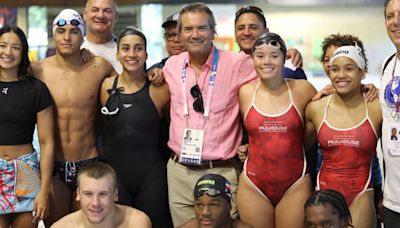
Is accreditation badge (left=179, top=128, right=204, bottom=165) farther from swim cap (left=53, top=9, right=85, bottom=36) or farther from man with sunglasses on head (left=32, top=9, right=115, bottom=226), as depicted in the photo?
swim cap (left=53, top=9, right=85, bottom=36)

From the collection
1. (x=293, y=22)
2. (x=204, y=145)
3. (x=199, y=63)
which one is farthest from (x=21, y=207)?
(x=293, y=22)

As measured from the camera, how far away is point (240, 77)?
3492 mm

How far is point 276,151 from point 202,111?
1.57 ft

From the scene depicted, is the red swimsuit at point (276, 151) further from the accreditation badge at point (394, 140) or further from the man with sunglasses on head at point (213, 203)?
the accreditation badge at point (394, 140)

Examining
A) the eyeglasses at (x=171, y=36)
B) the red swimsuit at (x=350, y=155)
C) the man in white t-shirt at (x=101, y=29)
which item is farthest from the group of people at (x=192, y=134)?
the eyeglasses at (x=171, y=36)

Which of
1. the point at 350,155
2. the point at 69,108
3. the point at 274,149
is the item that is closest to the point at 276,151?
the point at 274,149

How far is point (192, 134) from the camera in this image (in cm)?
341

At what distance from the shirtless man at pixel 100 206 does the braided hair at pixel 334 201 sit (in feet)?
2.85

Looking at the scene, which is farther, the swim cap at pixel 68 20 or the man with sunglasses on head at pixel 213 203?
the swim cap at pixel 68 20

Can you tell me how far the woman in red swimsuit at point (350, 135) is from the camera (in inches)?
123

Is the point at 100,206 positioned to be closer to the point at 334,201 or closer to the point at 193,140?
the point at 193,140

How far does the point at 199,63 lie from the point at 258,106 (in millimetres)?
460

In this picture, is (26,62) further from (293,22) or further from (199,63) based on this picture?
(293,22)

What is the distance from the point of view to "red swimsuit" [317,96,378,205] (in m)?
3.13
